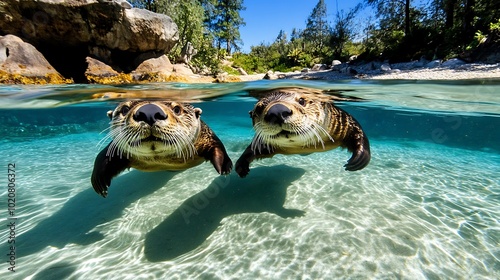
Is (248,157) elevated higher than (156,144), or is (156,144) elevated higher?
(156,144)

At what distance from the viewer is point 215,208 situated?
13.8ft

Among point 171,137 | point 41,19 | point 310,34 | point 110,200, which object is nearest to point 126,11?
point 41,19

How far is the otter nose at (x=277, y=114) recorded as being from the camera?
265 cm

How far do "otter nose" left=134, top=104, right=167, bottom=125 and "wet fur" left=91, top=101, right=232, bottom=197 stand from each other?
36 mm

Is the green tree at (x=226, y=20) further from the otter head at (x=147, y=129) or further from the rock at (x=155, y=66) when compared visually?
the otter head at (x=147, y=129)

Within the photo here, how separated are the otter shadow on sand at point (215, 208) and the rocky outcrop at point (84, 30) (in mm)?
14144

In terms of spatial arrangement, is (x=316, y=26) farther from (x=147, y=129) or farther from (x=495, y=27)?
(x=147, y=129)

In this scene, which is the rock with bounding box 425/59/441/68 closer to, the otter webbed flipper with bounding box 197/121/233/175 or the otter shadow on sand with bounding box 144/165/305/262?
the otter shadow on sand with bounding box 144/165/305/262

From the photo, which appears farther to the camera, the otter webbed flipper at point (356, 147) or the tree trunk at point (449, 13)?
the tree trunk at point (449, 13)

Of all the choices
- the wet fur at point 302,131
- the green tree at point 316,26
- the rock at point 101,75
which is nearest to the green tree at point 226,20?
the green tree at point 316,26

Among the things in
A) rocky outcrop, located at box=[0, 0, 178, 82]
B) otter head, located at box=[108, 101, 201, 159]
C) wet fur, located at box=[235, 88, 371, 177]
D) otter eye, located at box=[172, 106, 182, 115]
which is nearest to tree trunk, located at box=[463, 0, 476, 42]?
wet fur, located at box=[235, 88, 371, 177]

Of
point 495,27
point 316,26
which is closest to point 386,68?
point 495,27

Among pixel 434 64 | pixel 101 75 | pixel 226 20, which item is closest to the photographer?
pixel 101 75

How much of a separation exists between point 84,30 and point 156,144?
17.4 metres
